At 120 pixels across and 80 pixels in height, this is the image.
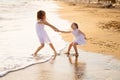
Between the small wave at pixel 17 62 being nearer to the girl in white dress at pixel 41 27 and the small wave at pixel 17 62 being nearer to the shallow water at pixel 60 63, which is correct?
the shallow water at pixel 60 63

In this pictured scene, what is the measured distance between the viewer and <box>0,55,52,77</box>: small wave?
794 centimetres

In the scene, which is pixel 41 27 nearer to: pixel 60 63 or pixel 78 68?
pixel 60 63

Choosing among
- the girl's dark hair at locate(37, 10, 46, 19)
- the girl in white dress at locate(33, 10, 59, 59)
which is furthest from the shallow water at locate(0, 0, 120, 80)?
the girl's dark hair at locate(37, 10, 46, 19)

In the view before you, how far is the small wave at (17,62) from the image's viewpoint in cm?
794

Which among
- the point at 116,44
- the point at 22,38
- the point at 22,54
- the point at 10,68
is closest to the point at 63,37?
the point at 22,38

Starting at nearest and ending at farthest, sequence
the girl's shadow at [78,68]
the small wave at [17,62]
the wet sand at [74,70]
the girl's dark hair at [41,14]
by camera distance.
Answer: the wet sand at [74,70] < the girl's shadow at [78,68] < the small wave at [17,62] < the girl's dark hair at [41,14]

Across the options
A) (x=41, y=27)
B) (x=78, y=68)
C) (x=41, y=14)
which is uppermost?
(x=41, y=14)

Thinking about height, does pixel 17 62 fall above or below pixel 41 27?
below

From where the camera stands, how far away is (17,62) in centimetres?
877

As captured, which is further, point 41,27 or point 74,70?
point 41,27

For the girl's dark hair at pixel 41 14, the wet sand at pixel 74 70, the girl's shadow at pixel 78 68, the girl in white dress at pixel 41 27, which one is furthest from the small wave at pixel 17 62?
the girl's dark hair at pixel 41 14

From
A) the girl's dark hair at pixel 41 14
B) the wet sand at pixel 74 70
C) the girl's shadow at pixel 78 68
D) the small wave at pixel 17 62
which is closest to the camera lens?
the wet sand at pixel 74 70

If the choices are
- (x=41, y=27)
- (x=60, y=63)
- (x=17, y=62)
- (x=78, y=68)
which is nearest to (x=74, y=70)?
(x=78, y=68)

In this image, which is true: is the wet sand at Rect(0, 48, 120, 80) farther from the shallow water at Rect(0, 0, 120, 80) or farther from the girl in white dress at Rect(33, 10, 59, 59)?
the girl in white dress at Rect(33, 10, 59, 59)
